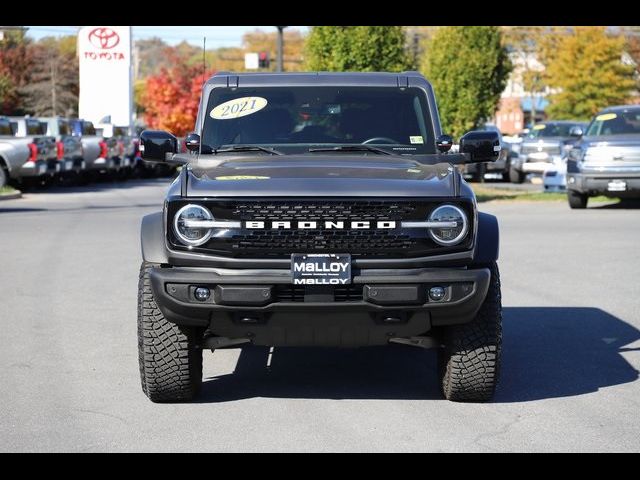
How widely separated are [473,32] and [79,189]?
38.9ft

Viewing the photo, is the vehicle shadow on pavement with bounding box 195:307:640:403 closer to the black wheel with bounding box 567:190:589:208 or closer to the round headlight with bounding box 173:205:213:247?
the round headlight with bounding box 173:205:213:247

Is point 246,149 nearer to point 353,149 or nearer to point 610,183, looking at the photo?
point 353,149

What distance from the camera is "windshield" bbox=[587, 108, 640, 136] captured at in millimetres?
24016

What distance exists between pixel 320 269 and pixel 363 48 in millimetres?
26091

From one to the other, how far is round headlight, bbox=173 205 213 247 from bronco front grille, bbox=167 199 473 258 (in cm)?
4

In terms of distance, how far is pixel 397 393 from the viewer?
7.75 meters

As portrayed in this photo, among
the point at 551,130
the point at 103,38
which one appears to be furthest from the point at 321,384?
the point at 103,38

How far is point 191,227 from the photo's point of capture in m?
6.91

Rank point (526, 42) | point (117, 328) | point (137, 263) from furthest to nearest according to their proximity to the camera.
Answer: point (526, 42) → point (137, 263) → point (117, 328)

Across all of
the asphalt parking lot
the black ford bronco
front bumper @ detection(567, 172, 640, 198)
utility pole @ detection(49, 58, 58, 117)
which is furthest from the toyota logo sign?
the black ford bronco

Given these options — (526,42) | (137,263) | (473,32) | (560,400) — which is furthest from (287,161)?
(526,42)

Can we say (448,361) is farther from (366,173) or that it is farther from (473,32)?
(473,32)

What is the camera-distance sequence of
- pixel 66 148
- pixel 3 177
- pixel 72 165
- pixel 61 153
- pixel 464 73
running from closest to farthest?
pixel 3 177 → pixel 61 153 → pixel 66 148 → pixel 72 165 → pixel 464 73

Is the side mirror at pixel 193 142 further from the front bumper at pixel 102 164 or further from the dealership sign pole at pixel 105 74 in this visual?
the dealership sign pole at pixel 105 74
